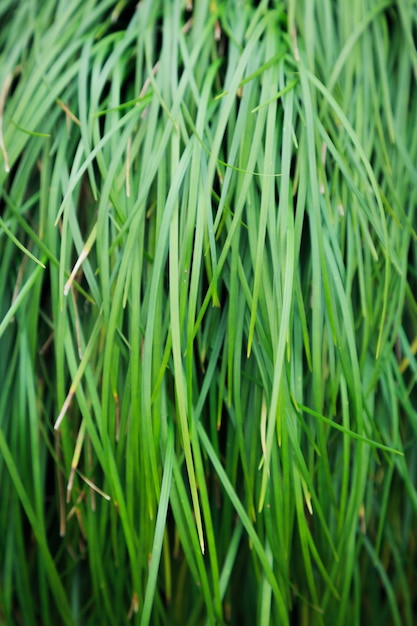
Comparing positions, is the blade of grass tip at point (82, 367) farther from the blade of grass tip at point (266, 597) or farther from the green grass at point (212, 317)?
the blade of grass tip at point (266, 597)

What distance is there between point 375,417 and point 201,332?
0.65 feet

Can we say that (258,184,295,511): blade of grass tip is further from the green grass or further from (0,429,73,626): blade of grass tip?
(0,429,73,626): blade of grass tip

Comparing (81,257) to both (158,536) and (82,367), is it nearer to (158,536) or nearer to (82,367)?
(82,367)

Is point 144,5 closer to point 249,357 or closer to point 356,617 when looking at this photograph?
point 249,357

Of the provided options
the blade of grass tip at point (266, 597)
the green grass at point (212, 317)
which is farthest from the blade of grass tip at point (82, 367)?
the blade of grass tip at point (266, 597)

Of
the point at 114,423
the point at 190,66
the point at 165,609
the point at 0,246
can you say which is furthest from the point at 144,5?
the point at 165,609

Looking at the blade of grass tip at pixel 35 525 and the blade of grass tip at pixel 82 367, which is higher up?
the blade of grass tip at pixel 82 367

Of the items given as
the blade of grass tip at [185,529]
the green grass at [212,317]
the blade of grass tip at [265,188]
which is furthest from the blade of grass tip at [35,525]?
the blade of grass tip at [265,188]

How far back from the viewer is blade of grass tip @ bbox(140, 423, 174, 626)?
0.49 metres

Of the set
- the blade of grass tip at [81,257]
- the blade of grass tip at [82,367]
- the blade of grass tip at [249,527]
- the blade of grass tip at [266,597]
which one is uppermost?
the blade of grass tip at [81,257]

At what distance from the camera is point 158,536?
0.50 metres

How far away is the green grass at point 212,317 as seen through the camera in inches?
21.0

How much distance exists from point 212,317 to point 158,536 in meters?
0.20

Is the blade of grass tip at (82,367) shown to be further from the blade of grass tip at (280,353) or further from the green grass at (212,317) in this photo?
the blade of grass tip at (280,353)
